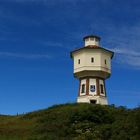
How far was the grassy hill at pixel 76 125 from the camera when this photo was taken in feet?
128

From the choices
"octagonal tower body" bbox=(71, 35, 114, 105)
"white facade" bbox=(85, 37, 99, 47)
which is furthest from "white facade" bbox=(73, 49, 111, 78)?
"white facade" bbox=(85, 37, 99, 47)

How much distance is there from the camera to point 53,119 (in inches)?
1939

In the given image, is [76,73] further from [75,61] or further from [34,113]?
[34,113]

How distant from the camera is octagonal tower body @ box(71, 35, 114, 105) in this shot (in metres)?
66.6

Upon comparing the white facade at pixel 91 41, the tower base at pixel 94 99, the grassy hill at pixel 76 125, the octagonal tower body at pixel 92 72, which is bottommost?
the grassy hill at pixel 76 125

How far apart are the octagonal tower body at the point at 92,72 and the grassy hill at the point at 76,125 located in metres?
11.6

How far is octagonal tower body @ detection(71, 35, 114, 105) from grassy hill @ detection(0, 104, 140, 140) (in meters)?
11.6

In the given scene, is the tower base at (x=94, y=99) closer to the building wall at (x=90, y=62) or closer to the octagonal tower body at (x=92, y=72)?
the octagonal tower body at (x=92, y=72)

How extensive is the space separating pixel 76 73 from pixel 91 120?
20.9 meters

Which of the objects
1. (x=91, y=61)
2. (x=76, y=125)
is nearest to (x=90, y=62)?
(x=91, y=61)

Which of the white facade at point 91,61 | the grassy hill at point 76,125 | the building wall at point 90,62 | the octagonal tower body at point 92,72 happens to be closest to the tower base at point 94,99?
the octagonal tower body at point 92,72

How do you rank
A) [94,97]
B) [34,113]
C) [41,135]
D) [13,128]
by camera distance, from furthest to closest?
1. [94,97]
2. [34,113]
3. [13,128]
4. [41,135]

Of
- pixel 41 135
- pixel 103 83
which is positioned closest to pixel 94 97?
pixel 103 83

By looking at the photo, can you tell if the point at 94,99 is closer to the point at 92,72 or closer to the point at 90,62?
the point at 92,72
